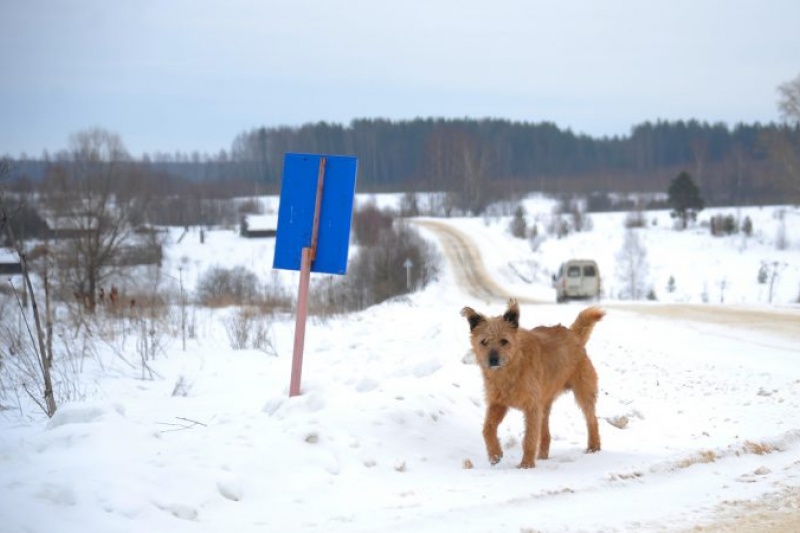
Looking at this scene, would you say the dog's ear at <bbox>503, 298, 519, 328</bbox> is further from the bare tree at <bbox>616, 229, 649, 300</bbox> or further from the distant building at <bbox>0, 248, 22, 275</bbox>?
the bare tree at <bbox>616, 229, 649, 300</bbox>

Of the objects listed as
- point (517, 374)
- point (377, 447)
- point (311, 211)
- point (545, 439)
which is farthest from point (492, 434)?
point (311, 211)

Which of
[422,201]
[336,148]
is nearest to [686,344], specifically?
[336,148]

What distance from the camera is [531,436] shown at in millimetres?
7410

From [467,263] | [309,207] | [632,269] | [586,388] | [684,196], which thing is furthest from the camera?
[684,196]

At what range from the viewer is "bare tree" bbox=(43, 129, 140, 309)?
32.0 meters

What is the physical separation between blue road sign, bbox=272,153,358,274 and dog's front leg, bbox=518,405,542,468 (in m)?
2.68

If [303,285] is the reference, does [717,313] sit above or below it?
below

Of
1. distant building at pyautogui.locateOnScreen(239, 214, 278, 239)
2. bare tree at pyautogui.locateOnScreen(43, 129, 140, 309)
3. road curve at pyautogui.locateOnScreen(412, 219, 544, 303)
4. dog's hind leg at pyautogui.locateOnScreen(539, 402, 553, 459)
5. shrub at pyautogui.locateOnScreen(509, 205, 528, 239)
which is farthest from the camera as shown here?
shrub at pyautogui.locateOnScreen(509, 205, 528, 239)

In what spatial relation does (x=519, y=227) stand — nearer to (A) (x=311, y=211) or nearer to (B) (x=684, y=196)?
(B) (x=684, y=196)

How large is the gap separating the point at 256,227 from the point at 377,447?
62.9m

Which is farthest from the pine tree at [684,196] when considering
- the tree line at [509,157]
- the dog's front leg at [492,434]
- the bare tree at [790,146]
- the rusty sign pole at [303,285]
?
the dog's front leg at [492,434]

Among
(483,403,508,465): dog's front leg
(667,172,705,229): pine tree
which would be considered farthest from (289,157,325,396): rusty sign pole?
(667,172,705,229): pine tree

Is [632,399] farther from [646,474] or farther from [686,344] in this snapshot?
[686,344]

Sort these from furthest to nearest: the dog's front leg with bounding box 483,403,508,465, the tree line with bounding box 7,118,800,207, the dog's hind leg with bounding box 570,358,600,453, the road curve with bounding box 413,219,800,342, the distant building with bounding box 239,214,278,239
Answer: the tree line with bounding box 7,118,800,207
the distant building with bounding box 239,214,278,239
the road curve with bounding box 413,219,800,342
the dog's hind leg with bounding box 570,358,600,453
the dog's front leg with bounding box 483,403,508,465
